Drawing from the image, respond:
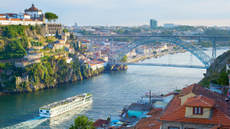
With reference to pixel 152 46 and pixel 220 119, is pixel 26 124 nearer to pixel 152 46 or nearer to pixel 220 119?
pixel 220 119

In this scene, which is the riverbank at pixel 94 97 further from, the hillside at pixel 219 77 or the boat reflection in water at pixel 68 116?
the hillside at pixel 219 77

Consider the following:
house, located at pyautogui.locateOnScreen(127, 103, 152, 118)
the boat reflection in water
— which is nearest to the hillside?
house, located at pyautogui.locateOnScreen(127, 103, 152, 118)

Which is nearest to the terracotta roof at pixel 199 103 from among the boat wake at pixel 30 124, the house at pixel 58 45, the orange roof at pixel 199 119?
the orange roof at pixel 199 119

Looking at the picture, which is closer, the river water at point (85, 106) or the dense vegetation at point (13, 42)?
the river water at point (85, 106)

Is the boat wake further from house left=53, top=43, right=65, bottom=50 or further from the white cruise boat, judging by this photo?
house left=53, top=43, right=65, bottom=50

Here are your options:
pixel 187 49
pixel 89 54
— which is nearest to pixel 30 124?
pixel 187 49
